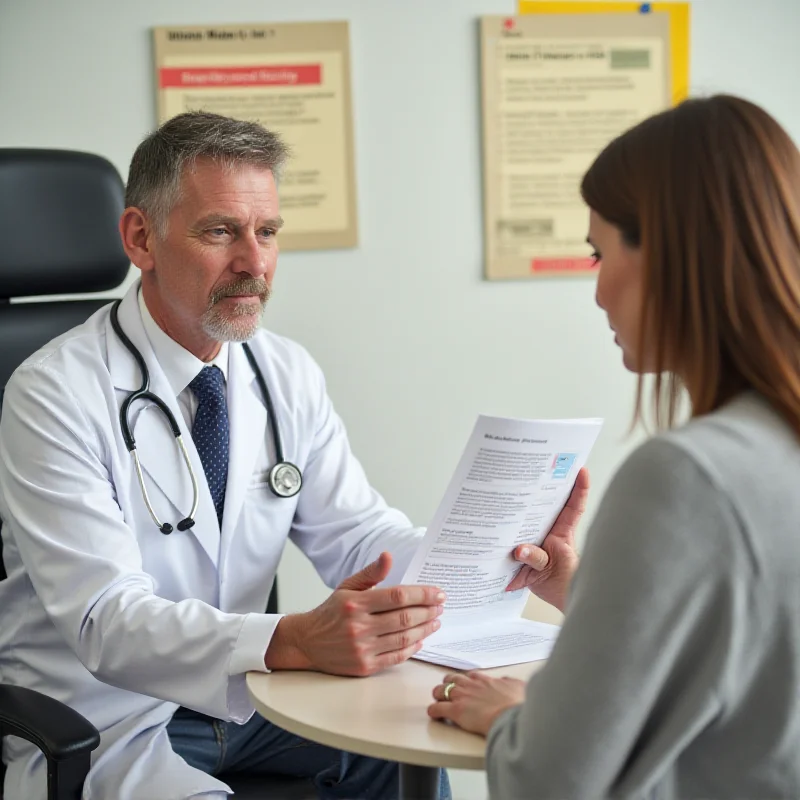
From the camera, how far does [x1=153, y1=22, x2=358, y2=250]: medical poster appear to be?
7.76 ft

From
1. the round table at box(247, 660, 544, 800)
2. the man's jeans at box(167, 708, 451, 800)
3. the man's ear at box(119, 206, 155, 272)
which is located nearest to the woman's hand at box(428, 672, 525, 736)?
the round table at box(247, 660, 544, 800)

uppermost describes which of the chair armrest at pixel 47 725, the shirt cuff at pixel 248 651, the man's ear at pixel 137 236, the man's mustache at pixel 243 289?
the man's ear at pixel 137 236

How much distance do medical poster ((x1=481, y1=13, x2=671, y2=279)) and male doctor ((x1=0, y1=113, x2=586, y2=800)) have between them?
32.9 inches

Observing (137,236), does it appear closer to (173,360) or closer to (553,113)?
(173,360)

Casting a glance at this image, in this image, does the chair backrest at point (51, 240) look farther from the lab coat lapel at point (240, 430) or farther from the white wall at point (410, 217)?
the white wall at point (410, 217)

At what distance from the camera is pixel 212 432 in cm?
163

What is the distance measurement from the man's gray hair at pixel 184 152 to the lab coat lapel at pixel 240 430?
0.27 meters

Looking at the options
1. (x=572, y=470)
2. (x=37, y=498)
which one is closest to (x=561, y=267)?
(x=572, y=470)

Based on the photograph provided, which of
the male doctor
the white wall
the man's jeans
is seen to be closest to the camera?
the male doctor

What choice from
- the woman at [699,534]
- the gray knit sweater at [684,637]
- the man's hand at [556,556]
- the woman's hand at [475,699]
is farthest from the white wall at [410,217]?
the gray knit sweater at [684,637]

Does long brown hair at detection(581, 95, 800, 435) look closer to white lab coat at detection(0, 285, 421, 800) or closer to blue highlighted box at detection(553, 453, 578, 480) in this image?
blue highlighted box at detection(553, 453, 578, 480)

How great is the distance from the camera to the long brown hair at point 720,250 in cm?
86

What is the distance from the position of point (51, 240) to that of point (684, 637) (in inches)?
50.9

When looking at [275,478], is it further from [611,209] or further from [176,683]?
[611,209]
